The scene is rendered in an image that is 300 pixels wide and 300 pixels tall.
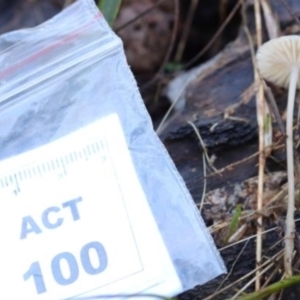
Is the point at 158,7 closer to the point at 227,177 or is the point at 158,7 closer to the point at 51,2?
the point at 51,2

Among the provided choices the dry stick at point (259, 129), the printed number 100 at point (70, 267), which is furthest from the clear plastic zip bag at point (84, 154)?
the dry stick at point (259, 129)

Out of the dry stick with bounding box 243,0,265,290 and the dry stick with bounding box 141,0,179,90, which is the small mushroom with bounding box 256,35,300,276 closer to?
the dry stick with bounding box 243,0,265,290

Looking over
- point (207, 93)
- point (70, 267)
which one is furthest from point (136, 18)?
point (70, 267)

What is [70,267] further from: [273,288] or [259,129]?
[259,129]

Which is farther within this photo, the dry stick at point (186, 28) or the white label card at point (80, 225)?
the dry stick at point (186, 28)

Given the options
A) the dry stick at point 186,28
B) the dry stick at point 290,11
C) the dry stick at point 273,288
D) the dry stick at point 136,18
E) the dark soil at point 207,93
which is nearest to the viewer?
the dry stick at point 273,288

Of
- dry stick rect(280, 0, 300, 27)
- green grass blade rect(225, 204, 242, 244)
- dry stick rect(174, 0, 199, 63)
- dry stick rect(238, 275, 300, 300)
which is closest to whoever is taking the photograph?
dry stick rect(238, 275, 300, 300)

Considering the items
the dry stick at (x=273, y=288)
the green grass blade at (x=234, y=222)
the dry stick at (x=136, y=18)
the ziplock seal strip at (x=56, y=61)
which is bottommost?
the dry stick at (x=273, y=288)

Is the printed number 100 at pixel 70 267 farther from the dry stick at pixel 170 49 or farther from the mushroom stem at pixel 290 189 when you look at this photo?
the dry stick at pixel 170 49

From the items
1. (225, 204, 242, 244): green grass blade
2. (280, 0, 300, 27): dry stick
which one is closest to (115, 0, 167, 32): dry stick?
(280, 0, 300, 27): dry stick
